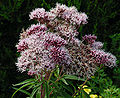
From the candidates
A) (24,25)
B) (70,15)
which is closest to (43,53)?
(70,15)

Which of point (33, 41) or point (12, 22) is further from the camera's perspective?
point (12, 22)

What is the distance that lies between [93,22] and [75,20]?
1933mm

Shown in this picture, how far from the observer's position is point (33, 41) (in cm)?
209

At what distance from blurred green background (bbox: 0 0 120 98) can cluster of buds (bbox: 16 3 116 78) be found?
136 cm

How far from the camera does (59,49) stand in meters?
2.01

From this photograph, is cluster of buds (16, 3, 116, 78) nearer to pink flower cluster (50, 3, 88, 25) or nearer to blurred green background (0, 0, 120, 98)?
pink flower cluster (50, 3, 88, 25)

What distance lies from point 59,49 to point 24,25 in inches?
85.0

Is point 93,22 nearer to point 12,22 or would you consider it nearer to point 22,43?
point 12,22

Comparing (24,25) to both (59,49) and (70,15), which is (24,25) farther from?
(59,49)

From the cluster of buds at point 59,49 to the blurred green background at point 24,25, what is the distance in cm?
136

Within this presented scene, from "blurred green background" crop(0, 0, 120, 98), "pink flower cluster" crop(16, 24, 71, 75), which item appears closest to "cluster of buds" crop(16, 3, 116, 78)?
"pink flower cluster" crop(16, 24, 71, 75)

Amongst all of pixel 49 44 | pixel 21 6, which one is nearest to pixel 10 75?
pixel 21 6

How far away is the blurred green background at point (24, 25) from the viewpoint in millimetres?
3783

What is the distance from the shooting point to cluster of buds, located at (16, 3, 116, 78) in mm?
1996
